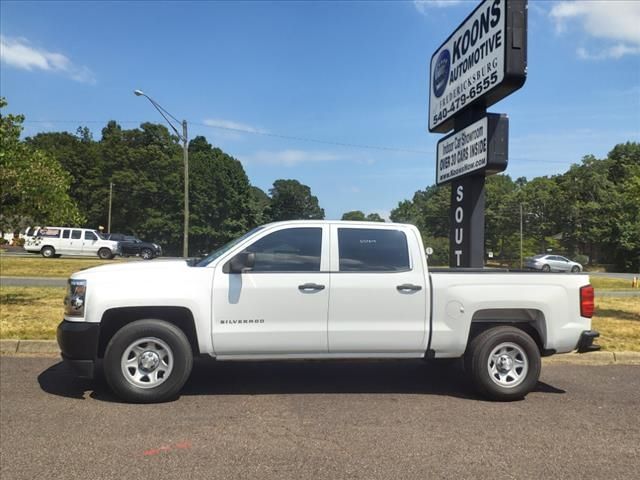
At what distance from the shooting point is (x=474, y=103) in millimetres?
9008

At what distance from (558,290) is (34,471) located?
5263mm

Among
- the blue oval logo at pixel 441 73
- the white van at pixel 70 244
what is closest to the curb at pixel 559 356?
the blue oval logo at pixel 441 73

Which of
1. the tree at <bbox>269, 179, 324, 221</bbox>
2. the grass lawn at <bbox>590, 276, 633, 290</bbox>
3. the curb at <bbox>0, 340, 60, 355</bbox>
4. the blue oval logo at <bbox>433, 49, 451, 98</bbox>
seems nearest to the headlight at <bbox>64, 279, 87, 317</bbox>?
the curb at <bbox>0, 340, 60, 355</bbox>

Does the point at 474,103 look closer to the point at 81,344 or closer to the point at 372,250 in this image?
the point at 372,250

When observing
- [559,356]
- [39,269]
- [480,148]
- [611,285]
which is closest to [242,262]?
[480,148]

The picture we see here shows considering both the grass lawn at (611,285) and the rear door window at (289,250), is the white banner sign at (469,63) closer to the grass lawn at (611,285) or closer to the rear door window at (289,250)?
the rear door window at (289,250)

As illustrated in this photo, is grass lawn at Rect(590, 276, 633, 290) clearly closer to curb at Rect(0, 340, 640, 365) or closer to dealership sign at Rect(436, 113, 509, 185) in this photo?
dealership sign at Rect(436, 113, 509, 185)

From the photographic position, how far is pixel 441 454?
4176mm

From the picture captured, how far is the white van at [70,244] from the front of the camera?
33.8 m

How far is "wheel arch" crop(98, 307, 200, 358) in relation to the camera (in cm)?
551

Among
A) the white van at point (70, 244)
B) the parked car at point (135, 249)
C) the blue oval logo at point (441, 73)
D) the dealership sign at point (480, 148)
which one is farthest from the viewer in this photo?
the parked car at point (135, 249)

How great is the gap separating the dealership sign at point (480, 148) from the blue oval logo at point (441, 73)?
3.66 feet

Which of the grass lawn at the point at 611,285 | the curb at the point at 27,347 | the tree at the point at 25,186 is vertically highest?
the tree at the point at 25,186

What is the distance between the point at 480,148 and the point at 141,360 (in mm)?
6138
